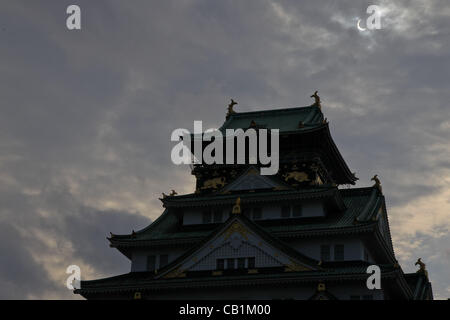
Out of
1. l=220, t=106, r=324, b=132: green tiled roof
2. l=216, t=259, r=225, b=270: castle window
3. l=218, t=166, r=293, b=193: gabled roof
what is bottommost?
l=216, t=259, r=225, b=270: castle window

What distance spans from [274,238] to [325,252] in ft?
16.2

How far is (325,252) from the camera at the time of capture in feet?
181

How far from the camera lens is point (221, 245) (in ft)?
177

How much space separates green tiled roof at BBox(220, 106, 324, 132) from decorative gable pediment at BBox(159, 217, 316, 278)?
46.2ft

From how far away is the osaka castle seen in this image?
51.7m

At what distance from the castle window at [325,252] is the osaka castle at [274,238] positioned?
0.08 m

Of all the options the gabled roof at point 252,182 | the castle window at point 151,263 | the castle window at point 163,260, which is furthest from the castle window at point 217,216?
the castle window at point 151,263

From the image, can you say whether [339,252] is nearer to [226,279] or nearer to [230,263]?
[230,263]

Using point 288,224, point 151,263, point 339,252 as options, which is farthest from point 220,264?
point 339,252

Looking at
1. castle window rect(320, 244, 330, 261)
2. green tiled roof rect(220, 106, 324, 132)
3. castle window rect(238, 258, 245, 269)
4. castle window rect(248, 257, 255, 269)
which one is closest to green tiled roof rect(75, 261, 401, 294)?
castle window rect(248, 257, 255, 269)

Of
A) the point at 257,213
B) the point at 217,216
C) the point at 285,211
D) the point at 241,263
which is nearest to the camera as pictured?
the point at 241,263

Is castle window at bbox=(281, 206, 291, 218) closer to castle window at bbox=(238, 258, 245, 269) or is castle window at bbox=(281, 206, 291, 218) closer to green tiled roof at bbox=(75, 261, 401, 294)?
castle window at bbox=(238, 258, 245, 269)
